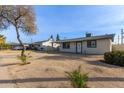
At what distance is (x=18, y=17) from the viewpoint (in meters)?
19.4

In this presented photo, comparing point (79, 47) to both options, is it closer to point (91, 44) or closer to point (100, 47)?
point (91, 44)

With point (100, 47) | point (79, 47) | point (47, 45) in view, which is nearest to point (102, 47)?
point (100, 47)

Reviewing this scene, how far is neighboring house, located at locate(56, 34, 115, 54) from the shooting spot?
26.0m

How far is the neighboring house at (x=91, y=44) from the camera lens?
85.1 feet

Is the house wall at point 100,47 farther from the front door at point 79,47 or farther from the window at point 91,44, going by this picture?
the front door at point 79,47

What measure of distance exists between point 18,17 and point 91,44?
12.3 meters

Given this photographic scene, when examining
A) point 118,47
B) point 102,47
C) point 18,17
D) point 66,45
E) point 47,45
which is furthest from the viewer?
point 47,45

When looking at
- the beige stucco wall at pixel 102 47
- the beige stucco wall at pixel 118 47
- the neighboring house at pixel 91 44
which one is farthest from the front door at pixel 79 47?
the beige stucco wall at pixel 118 47

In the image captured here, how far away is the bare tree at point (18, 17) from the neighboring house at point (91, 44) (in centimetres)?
929
